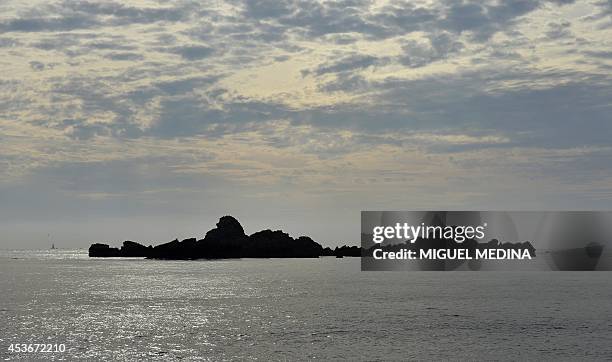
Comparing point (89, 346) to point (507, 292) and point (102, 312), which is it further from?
point (507, 292)

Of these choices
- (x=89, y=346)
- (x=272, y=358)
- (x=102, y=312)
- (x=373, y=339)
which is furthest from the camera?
(x=102, y=312)

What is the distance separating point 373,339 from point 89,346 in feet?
97.8

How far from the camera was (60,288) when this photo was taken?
159 metres

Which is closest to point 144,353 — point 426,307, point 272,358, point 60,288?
point 272,358

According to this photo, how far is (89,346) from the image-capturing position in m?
68.4

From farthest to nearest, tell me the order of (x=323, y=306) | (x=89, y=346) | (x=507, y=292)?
(x=507, y=292) → (x=323, y=306) → (x=89, y=346)

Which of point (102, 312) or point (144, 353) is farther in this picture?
point (102, 312)

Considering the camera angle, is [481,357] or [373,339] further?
[373,339]

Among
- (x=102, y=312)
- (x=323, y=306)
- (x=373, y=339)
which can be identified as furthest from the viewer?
(x=323, y=306)

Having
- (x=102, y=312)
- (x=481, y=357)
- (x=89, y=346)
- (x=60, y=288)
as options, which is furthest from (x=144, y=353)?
(x=60, y=288)

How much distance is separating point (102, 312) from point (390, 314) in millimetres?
43067

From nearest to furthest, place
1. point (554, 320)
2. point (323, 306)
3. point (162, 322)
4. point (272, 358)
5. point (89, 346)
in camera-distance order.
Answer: point (272, 358) → point (89, 346) → point (162, 322) → point (554, 320) → point (323, 306)

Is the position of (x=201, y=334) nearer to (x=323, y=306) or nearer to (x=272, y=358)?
(x=272, y=358)

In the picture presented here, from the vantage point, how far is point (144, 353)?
6450 centimetres
